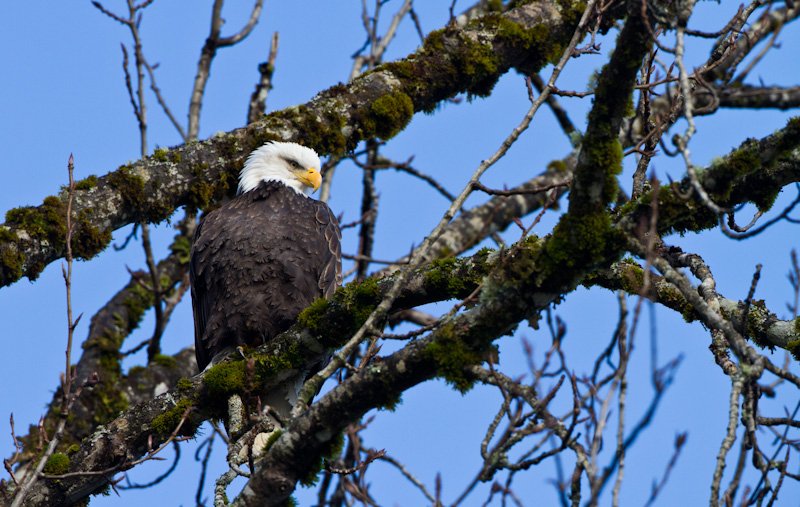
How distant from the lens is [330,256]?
4.95 m

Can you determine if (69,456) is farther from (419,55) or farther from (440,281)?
(419,55)

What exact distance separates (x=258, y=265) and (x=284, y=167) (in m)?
1.10

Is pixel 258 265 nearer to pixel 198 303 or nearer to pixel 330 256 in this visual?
pixel 330 256

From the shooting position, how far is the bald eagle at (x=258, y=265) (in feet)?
15.3

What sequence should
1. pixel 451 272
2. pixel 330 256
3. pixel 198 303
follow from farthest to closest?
pixel 198 303, pixel 330 256, pixel 451 272

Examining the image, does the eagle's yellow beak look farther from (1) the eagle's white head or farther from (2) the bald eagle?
(2) the bald eagle

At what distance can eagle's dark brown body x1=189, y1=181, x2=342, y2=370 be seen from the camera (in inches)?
183

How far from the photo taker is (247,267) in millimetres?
4703

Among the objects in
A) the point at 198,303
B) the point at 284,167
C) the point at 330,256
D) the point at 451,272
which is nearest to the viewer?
the point at 451,272

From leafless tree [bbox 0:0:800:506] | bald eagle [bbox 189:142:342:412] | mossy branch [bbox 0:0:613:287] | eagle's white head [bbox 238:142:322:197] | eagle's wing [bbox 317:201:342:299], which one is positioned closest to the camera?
leafless tree [bbox 0:0:800:506]

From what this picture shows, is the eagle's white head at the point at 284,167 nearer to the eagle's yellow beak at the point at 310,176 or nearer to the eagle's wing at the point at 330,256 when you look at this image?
the eagle's yellow beak at the point at 310,176

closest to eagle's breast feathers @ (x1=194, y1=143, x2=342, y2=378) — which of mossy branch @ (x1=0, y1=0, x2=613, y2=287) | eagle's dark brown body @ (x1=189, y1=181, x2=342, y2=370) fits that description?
eagle's dark brown body @ (x1=189, y1=181, x2=342, y2=370)

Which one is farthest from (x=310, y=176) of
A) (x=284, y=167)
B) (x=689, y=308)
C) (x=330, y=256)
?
(x=689, y=308)

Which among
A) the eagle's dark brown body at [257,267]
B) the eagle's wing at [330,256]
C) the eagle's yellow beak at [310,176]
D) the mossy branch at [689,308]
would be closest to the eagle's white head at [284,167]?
the eagle's yellow beak at [310,176]
